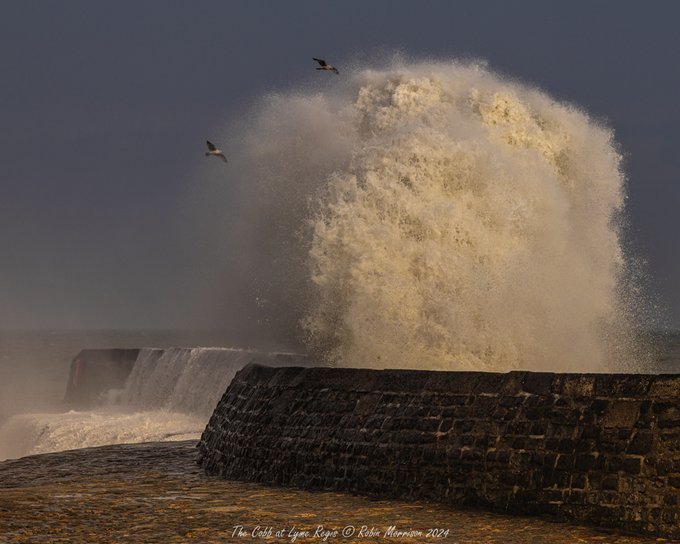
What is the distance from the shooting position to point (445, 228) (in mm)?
20781

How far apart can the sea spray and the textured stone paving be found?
873 centimetres

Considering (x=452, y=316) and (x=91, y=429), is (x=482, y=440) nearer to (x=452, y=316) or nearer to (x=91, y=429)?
(x=452, y=316)

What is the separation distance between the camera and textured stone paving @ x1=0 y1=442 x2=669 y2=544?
782 centimetres

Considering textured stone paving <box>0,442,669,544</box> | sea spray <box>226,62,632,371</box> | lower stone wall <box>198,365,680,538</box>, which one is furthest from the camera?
sea spray <box>226,62,632,371</box>

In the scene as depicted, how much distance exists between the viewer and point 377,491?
379 inches

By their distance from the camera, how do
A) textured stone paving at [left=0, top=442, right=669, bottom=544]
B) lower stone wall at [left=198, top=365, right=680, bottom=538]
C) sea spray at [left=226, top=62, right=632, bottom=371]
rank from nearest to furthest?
textured stone paving at [left=0, top=442, right=669, bottom=544] → lower stone wall at [left=198, top=365, right=680, bottom=538] → sea spray at [left=226, top=62, right=632, bottom=371]

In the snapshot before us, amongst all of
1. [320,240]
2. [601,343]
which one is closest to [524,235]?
[601,343]

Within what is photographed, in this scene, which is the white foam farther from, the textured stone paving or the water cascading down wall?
the textured stone paving

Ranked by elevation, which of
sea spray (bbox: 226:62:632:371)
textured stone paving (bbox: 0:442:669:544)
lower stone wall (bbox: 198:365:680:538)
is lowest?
textured stone paving (bbox: 0:442:669:544)

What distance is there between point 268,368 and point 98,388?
20998mm

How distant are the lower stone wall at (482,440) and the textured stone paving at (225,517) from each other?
25 centimetres

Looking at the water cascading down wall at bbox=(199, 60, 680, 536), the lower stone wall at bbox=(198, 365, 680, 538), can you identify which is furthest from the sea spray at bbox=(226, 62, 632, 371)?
the lower stone wall at bbox=(198, 365, 680, 538)

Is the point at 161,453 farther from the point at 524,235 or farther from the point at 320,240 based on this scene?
the point at 524,235

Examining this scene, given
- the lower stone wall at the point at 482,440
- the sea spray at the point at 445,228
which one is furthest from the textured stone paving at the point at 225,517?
the sea spray at the point at 445,228
